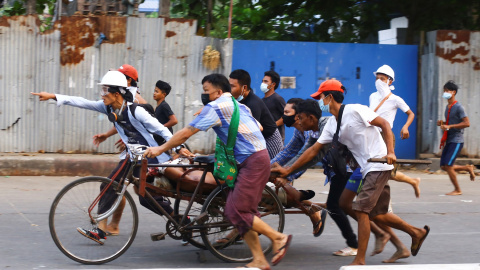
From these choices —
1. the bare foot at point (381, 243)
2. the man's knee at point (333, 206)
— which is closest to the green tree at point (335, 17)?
the man's knee at point (333, 206)

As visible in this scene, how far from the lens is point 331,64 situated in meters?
12.4

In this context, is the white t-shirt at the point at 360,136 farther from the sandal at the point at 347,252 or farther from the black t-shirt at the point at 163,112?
the black t-shirt at the point at 163,112

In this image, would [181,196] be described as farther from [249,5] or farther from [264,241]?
[249,5]

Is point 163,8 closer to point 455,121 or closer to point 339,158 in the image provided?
point 455,121

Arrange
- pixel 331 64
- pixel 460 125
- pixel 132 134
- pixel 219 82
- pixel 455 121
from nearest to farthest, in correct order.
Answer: pixel 219 82 < pixel 132 134 < pixel 460 125 < pixel 455 121 < pixel 331 64

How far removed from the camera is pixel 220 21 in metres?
14.9

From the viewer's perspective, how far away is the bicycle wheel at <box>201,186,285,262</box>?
5652mm

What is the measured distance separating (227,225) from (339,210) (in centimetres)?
111

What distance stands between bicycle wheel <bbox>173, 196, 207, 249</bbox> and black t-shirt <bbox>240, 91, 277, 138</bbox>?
1.45m

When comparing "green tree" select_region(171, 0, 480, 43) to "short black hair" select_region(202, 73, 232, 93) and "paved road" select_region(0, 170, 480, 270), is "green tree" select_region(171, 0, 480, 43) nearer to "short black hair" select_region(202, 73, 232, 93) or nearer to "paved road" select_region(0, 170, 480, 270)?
"paved road" select_region(0, 170, 480, 270)

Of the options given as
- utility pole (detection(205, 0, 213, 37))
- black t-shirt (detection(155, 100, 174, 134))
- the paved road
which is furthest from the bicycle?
utility pole (detection(205, 0, 213, 37))

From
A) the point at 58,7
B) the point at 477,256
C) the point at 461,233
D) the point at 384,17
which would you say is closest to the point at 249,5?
the point at 384,17

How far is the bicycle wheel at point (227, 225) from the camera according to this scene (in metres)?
5.65

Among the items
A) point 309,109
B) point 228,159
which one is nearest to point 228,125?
point 228,159
